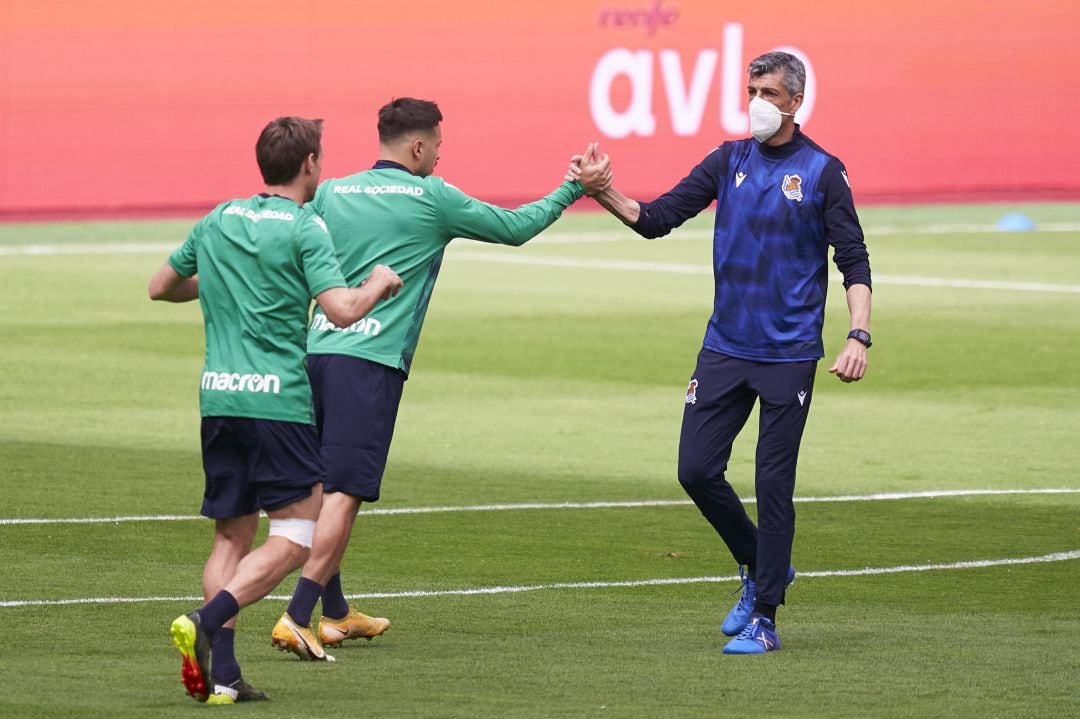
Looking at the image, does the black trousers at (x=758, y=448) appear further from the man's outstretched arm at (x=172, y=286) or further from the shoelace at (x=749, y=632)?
the man's outstretched arm at (x=172, y=286)

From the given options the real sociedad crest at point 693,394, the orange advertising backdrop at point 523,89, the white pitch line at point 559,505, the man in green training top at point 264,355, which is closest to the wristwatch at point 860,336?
the real sociedad crest at point 693,394

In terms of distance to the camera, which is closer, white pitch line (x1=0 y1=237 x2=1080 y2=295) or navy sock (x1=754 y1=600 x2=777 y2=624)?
navy sock (x1=754 y1=600 x2=777 y2=624)

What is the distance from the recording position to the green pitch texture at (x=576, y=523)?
26.6ft

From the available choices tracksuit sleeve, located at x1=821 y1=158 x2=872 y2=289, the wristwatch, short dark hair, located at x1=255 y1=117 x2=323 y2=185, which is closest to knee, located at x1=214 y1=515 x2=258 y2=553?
short dark hair, located at x1=255 y1=117 x2=323 y2=185

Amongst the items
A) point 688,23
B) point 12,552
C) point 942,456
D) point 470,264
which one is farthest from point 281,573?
point 688,23

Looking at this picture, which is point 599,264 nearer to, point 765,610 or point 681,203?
point 681,203

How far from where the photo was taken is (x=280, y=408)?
779 cm

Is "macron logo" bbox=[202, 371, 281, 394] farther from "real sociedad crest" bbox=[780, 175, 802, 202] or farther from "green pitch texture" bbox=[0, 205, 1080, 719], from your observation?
"real sociedad crest" bbox=[780, 175, 802, 202]

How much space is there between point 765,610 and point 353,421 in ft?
5.57

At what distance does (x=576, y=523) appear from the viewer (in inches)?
471

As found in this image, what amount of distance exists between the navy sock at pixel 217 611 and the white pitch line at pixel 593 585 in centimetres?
198

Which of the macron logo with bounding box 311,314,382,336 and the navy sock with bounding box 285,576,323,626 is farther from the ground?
the macron logo with bounding box 311,314,382,336

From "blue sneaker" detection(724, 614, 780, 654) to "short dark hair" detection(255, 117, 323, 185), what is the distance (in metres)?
2.43

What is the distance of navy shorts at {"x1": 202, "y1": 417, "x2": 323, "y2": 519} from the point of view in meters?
7.82
